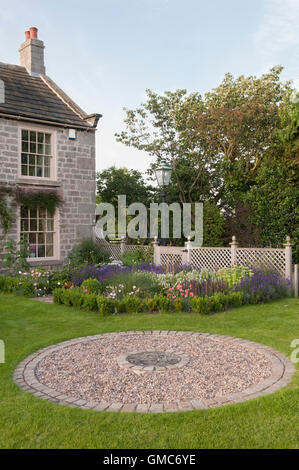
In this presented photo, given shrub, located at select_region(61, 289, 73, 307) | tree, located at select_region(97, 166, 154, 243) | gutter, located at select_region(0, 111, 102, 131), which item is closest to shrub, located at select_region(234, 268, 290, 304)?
shrub, located at select_region(61, 289, 73, 307)

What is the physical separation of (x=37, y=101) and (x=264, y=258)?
10.4 meters

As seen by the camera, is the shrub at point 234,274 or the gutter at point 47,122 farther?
the gutter at point 47,122

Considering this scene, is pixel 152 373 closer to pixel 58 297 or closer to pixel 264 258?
pixel 58 297

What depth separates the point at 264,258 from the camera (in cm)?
1171

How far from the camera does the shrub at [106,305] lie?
862 cm

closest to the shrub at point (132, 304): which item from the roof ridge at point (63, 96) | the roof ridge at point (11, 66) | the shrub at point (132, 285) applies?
the shrub at point (132, 285)

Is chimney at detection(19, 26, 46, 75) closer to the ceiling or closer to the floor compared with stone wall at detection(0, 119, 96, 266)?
closer to the ceiling

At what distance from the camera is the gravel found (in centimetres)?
435

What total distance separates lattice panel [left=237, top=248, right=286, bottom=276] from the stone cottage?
22.3 feet

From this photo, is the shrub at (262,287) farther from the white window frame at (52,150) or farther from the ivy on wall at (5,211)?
the white window frame at (52,150)

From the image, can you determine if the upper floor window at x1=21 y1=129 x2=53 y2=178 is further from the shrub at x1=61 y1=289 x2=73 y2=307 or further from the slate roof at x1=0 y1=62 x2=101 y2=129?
the shrub at x1=61 y1=289 x2=73 y2=307

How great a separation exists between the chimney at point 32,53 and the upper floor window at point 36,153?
3.80m

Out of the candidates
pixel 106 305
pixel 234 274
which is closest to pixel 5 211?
pixel 106 305

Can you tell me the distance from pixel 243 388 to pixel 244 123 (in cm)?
1702
